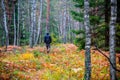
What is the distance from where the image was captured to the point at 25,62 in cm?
1722

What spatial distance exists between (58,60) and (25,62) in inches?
101

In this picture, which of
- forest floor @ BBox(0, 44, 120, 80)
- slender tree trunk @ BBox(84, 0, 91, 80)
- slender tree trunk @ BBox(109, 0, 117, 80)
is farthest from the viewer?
forest floor @ BBox(0, 44, 120, 80)

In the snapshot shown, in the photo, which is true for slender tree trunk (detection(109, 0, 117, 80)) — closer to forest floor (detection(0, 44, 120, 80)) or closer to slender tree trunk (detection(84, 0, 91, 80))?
slender tree trunk (detection(84, 0, 91, 80))

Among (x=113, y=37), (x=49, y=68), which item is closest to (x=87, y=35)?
(x=113, y=37)

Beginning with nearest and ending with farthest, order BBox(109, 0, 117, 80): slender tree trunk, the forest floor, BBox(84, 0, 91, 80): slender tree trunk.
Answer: BBox(109, 0, 117, 80): slender tree trunk, BBox(84, 0, 91, 80): slender tree trunk, the forest floor

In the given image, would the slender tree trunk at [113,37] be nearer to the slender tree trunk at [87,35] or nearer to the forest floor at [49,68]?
the slender tree trunk at [87,35]

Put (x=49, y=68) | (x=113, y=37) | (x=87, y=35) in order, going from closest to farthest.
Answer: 1. (x=113, y=37)
2. (x=87, y=35)
3. (x=49, y=68)

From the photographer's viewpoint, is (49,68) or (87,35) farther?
(49,68)

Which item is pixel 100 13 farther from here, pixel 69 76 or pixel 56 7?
pixel 56 7

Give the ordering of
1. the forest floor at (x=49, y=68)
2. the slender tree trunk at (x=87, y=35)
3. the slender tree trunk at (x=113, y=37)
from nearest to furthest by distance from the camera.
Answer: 1. the slender tree trunk at (x=113, y=37)
2. the slender tree trunk at (x=87, y=35)
3. the forest floor at (x=49, y=68)

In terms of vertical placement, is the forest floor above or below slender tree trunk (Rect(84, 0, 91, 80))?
below

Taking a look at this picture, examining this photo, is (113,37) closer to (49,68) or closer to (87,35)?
(87,35)

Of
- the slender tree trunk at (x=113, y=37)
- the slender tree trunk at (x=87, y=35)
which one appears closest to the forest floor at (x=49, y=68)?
the slender tree trunk at (x=87, y=35)

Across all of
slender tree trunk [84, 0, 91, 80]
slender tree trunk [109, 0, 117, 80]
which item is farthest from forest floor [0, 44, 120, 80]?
slender tree trunk [109, 0, 117, 80]
